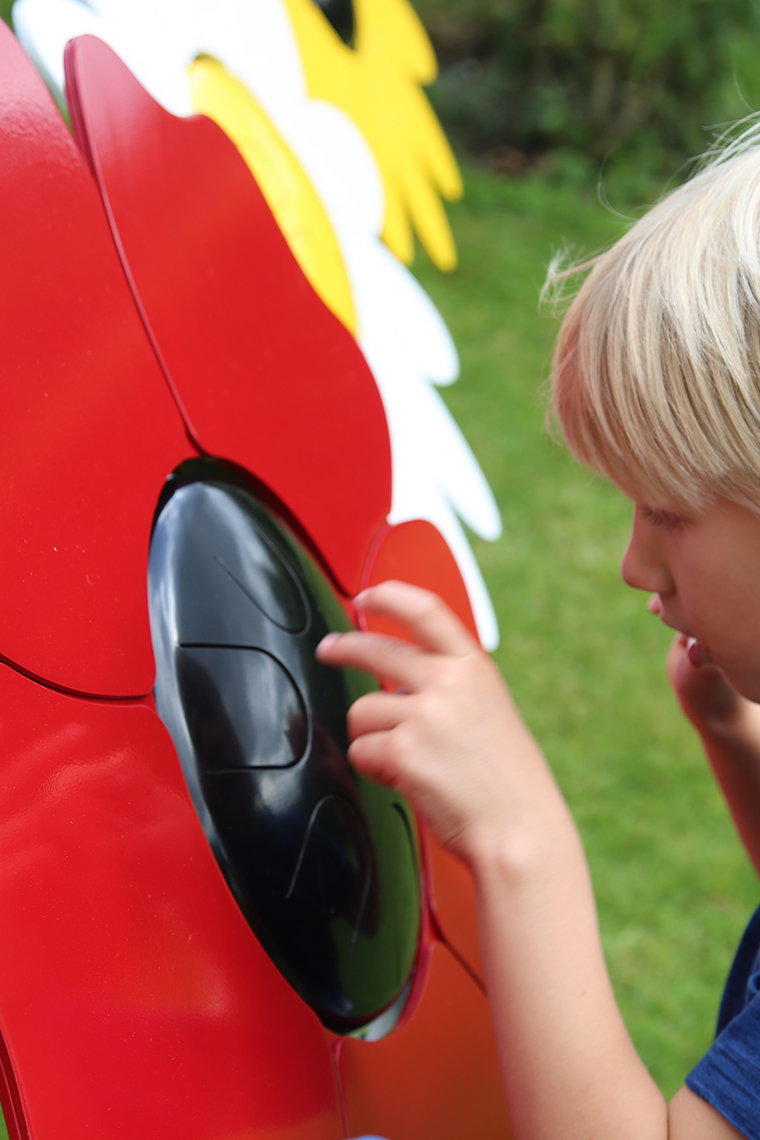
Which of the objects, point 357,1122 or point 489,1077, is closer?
point 357,1122

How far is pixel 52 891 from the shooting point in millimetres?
483

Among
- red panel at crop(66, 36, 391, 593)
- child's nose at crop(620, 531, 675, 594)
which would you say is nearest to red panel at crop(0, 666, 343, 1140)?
red panel at crop(66, 36, 391, 593)

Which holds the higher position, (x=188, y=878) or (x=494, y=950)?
(x=188, y=878)

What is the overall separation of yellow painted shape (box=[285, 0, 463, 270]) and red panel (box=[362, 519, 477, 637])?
36 centimetres

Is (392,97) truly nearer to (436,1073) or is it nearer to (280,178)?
(280,178)

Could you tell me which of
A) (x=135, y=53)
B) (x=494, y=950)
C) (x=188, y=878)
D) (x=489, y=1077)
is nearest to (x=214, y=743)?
(x=188, y=878)

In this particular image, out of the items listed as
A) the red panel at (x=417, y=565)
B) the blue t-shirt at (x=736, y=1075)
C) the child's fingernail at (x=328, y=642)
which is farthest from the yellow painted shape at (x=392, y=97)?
the blue t-shirt at (x=736, y=1075)

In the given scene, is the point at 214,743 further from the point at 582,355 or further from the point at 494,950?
the point at 582,355

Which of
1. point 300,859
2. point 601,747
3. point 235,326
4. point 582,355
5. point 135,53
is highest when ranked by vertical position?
point 135,53

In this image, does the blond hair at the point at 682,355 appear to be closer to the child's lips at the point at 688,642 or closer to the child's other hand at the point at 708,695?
the child's lips at the point at 688,642

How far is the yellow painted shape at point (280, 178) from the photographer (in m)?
0.81

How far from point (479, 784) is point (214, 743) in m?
0.17

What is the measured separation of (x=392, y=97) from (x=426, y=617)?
2.68 ft

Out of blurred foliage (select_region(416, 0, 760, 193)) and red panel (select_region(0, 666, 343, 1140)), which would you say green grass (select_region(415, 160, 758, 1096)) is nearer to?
red panel (select_region(0, 666, 343, 1140))
